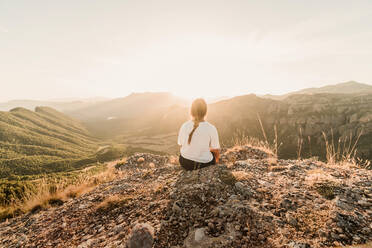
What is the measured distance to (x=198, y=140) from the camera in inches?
219

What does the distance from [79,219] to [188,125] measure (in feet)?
13.9

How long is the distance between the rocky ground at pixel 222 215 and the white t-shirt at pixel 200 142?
57 centimetres

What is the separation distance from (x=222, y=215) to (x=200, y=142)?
2.60 metres

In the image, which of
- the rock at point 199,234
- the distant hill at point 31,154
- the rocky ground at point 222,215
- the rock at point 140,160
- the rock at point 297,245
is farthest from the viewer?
the distant hill at point 31,154

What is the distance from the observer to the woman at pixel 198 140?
5.55 metres

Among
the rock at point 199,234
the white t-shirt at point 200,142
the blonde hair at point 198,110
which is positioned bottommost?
the rock at point 199,234

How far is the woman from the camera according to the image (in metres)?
5.55

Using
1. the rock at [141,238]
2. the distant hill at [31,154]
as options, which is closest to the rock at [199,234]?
the rock at [141,238]

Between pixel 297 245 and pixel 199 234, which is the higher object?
pixel 297 245

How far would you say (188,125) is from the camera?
5.84 m

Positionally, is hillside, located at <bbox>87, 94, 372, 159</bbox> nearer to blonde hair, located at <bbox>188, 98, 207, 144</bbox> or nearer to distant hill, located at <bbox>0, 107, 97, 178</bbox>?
distant hill, located at <bbox>0, 107, 97, 178</bbox>

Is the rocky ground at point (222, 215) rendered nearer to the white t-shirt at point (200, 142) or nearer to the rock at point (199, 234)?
the rock at point (199, 234)

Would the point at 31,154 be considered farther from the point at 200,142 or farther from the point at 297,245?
the point at 297,245

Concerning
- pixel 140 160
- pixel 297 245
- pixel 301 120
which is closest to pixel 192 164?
pixel 297 245
